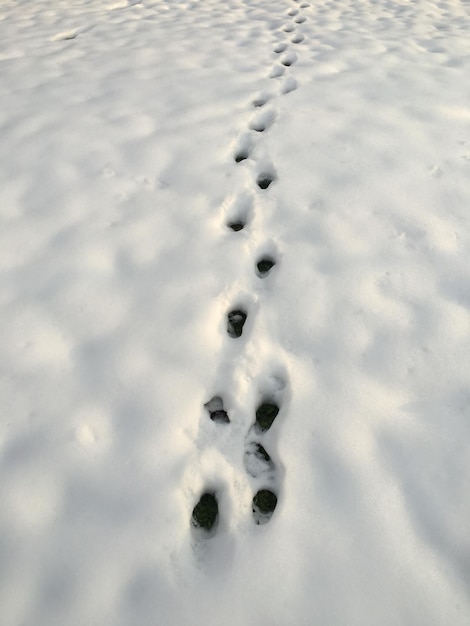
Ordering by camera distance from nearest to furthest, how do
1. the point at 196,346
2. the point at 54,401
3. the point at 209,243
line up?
1. the point at 54,401
2. the point at 196,346
3. the point at 209,243

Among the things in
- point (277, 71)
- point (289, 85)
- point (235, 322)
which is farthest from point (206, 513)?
point (277, 71)

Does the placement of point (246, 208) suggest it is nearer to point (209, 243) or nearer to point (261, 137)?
point (209, 243)

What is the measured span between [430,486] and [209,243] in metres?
1.14

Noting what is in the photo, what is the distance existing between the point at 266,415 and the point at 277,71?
2451mm

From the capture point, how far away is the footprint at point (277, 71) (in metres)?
3.04

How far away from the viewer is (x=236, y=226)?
204 centimetres

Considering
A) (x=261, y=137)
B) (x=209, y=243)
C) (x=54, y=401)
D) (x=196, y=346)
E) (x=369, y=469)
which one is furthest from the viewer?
(x=261, y=137)

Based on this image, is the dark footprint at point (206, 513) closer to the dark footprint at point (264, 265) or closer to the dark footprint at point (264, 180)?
the dark footprint at point (264, 265)

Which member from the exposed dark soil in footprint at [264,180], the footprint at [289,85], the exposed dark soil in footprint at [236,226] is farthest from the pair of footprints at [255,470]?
the footprint at [289,85]

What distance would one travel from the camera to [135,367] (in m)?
1.53

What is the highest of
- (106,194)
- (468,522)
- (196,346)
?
(106,194)

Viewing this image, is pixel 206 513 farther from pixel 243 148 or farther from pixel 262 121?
pixel 262 121

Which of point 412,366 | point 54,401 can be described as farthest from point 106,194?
point 412,366

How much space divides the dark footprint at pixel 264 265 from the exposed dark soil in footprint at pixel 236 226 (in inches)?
8.8
